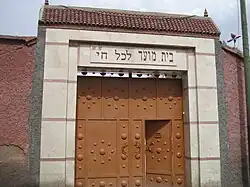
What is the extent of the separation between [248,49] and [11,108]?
635cm

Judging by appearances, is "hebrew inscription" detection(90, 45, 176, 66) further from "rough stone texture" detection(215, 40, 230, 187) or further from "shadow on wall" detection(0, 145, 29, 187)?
"shadow on wall" detection(0, 145, 29, 187)

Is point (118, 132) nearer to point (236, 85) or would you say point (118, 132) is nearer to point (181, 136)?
point (181, 136)

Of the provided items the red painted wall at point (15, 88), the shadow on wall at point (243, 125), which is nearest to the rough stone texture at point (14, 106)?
the red painted wall at point (15, 88)

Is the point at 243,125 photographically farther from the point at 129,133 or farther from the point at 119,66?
the point at 119,66

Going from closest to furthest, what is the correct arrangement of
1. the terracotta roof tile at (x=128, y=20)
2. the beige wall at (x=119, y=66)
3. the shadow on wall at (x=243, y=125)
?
the beige wall at (x=119, y=66)
the terracotta roof tile at (x=128, y=20)
the shadow on wall at (x=243, y=125)

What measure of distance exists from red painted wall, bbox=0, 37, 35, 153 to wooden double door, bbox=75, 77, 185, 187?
A: 1430 millimetres

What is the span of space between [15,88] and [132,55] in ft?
10.5

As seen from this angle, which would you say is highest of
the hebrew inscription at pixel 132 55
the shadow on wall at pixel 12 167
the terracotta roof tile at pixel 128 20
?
the terracotta roof tile at pixel 128 20

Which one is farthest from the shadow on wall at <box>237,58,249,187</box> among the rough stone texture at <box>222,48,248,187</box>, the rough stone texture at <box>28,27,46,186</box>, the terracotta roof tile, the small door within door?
the rough stone texture at <box>28,27,46,186</box>

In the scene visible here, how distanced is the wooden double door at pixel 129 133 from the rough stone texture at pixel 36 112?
1093 millimetres

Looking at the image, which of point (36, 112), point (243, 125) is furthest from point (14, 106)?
point (243, 125)

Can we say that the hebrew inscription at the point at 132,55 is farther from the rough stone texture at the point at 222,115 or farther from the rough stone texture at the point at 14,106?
the rough stone texture at the point at 14,106

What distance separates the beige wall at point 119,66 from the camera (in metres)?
8.06

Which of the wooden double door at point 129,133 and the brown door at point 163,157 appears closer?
the wooden double door at point 129,133
